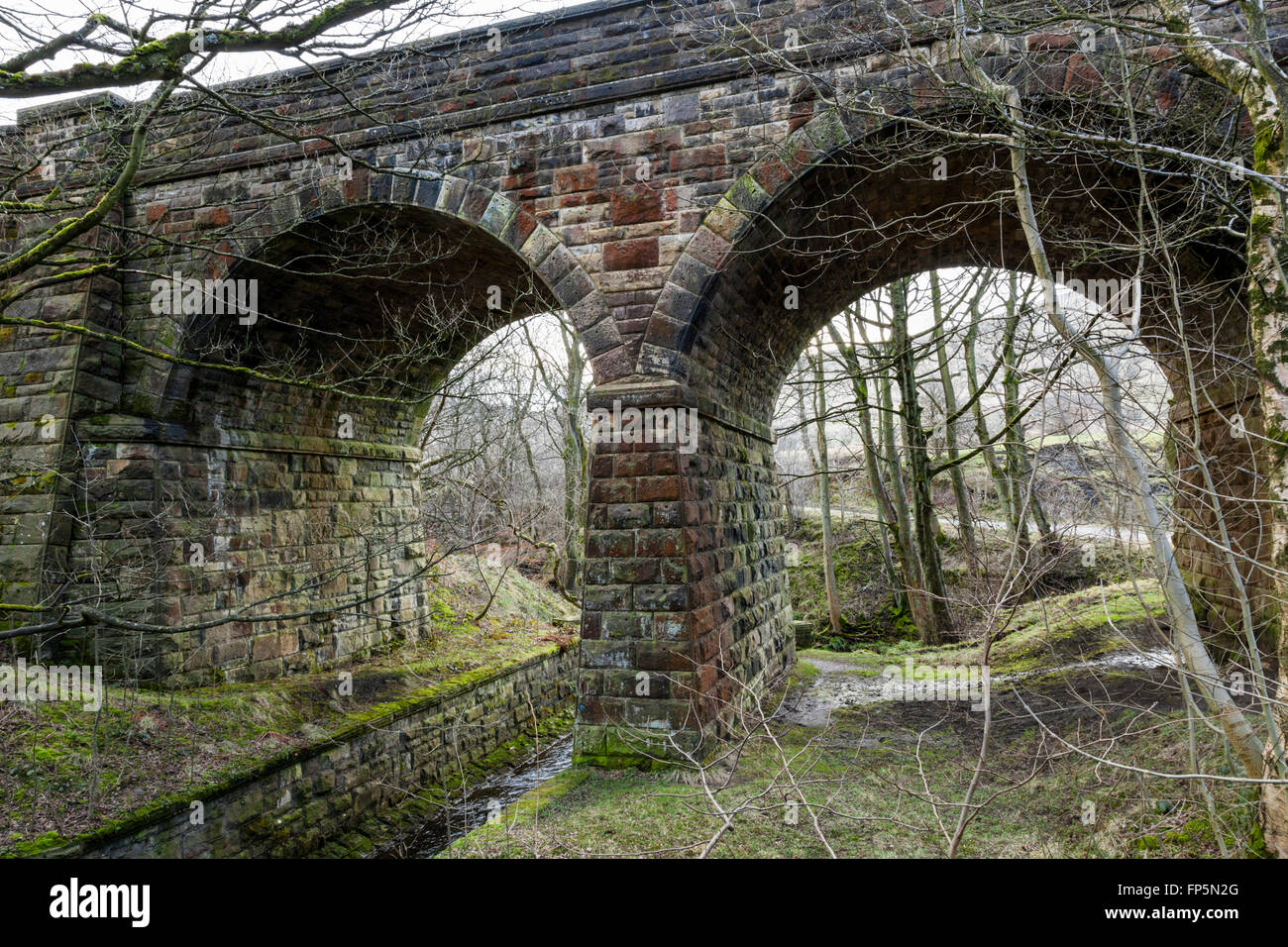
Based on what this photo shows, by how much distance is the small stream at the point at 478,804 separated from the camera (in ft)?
23.1

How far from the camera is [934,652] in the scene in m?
9.91

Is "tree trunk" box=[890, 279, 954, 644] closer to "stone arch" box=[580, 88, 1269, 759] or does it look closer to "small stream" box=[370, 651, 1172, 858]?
"small stream" box=[370, 651, 1172, 858]

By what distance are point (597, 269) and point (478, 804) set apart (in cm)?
545

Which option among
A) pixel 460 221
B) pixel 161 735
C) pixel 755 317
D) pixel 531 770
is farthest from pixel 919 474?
pixel 161 735

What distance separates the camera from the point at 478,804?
7.69 metres

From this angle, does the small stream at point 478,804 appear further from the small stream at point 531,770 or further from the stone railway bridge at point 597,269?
the stone railway bridge at point 597,269

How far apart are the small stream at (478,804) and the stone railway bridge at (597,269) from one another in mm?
2429

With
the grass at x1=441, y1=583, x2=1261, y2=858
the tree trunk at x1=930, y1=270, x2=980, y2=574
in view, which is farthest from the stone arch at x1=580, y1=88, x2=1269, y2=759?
the tree trunk at x1=930, y1=270, x2=980, y2=574

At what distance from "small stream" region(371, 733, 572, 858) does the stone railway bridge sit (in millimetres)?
2429

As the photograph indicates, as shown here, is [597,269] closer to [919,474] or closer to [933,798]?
[933,798]

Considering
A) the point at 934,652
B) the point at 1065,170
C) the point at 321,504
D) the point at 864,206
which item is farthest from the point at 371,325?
the point at 934,652

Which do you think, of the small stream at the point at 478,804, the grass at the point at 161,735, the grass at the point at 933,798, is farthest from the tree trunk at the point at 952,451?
the grass at the point at 161,735

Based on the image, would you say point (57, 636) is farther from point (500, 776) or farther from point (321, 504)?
point (500, 776)
